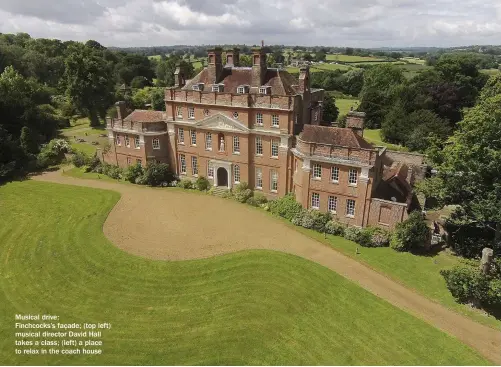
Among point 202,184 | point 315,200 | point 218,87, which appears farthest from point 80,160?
point 315,200

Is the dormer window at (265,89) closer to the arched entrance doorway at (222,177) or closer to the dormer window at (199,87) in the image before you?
the dormer window at (199,87)

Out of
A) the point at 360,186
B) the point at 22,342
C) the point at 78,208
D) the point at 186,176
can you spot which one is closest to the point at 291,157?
the point at 360,186

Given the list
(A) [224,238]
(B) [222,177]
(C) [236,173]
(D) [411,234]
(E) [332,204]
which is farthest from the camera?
(B) [222,177]

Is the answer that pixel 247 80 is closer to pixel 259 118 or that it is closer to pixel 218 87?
pixel 218 87

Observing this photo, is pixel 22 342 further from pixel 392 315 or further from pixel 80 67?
pixel 80 67

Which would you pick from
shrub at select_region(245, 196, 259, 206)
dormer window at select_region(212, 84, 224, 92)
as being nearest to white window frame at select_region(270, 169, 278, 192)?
shrub at select_region(245, 196, 259, 206)

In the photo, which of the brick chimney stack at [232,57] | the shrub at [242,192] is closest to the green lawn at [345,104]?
the brick chimney stack at [232,57]
